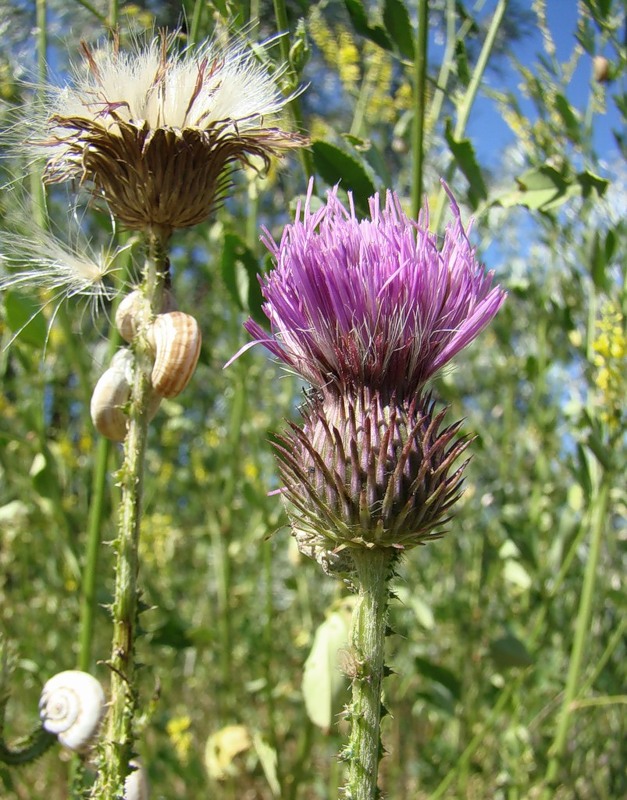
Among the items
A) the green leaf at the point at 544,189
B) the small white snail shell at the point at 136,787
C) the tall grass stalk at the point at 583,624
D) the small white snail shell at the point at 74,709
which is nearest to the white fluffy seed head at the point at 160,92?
the green leaf at the point at 544,189

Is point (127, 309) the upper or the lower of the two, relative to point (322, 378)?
upper

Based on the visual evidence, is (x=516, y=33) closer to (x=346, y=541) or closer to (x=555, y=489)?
(x=555, y=489)

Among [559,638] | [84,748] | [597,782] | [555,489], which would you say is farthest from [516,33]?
[84,748]

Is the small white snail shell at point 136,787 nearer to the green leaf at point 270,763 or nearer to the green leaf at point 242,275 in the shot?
the green leaf at point 270,763

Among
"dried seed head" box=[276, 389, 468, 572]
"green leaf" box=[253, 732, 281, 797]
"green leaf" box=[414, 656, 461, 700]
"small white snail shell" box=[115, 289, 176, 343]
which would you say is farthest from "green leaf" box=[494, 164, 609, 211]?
"green leaf" box=[253, 732, 281, 797]

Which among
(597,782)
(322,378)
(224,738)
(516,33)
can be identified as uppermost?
(516,33)

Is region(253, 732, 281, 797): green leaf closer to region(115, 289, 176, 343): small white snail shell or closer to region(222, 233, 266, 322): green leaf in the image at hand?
region(222, 233, 266, 322): green leaf
